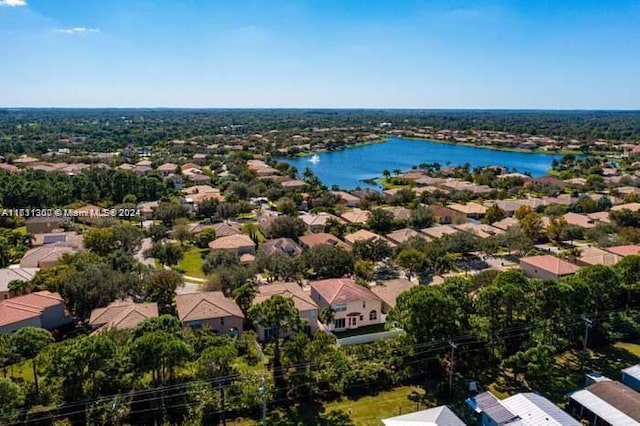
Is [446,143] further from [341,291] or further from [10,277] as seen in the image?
[10,277]

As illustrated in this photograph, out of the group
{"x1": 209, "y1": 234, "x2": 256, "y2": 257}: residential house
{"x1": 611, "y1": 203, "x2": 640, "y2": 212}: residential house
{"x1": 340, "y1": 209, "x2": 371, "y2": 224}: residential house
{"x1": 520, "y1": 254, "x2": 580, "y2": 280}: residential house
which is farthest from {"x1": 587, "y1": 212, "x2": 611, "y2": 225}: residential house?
{"x1": 209, "y1": 234, "x2": 256, "y2": 257}: residential house

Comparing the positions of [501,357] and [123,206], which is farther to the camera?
[123,206]

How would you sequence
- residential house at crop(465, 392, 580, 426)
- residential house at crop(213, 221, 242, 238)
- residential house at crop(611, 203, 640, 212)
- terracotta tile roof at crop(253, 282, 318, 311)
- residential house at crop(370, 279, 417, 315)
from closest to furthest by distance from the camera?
residential house at crop(465, 392, 580, 426)
terracotta tile roof at crop(253, 282, 318, 311)
residential house at crop(370, 279, 417, 315)
residential house at crop(213, 221, 242, 238)
residential house at crop(611, 203, 640, 212)

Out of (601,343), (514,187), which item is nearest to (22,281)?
(601,343)

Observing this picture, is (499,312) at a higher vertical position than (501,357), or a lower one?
higher

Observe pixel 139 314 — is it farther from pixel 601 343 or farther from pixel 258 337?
pixel 601 343

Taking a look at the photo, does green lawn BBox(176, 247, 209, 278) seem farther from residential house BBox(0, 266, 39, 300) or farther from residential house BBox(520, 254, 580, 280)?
residential house BBox(520, 254, 580, 280)

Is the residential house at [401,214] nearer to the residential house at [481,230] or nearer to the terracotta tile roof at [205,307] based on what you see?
the residential house at [481,230]

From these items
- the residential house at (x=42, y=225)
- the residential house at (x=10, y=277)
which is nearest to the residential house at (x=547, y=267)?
the residential house at (x=10, y=277)
